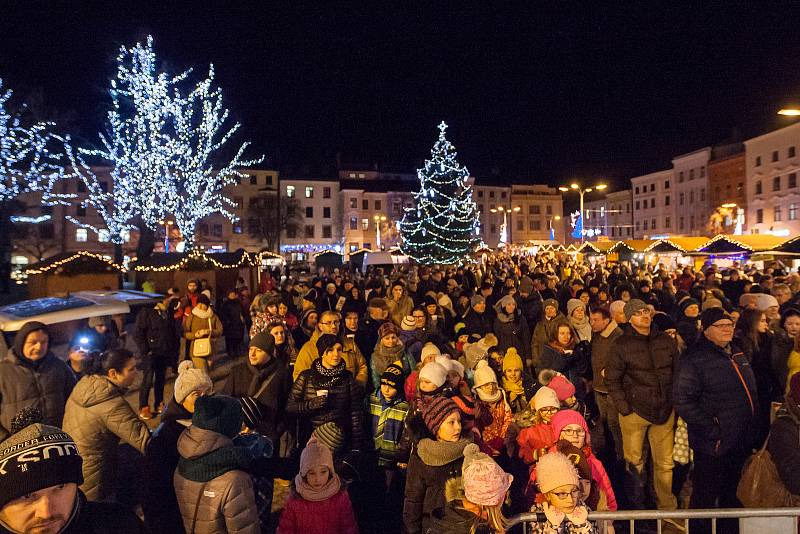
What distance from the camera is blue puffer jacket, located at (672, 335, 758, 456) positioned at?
428 cm

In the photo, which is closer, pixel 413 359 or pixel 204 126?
pixel 413 359

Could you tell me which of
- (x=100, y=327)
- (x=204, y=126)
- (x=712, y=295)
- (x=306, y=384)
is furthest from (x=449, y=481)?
(x=204, y=126)

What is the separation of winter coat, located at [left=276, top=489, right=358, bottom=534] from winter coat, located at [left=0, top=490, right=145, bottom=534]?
3.91 ft

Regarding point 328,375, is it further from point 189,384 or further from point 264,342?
point 189,384

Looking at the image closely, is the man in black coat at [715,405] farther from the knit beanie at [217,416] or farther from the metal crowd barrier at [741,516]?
the knit beanie at [217,416]

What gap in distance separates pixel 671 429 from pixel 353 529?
315 cm

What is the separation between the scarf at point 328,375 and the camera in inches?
201

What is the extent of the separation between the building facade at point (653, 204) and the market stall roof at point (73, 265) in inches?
2388

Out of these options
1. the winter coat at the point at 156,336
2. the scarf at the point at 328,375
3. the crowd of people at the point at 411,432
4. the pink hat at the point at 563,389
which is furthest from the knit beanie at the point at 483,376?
the winter coat at the point at 156,336

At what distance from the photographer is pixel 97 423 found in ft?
13.3

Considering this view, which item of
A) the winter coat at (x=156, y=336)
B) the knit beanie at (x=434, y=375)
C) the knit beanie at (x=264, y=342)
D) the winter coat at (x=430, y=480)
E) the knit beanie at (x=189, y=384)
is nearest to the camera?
the winter coat at (x=430, y=480)

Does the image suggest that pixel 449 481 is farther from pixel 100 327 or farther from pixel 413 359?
pixel 100 327

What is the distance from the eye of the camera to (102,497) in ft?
13.9

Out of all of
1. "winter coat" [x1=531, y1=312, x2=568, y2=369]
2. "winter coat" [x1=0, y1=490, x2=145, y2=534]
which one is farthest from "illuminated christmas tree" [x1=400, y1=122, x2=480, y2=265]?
"winter coat" [x1=0, y1=490, x2=145, y2=534]
